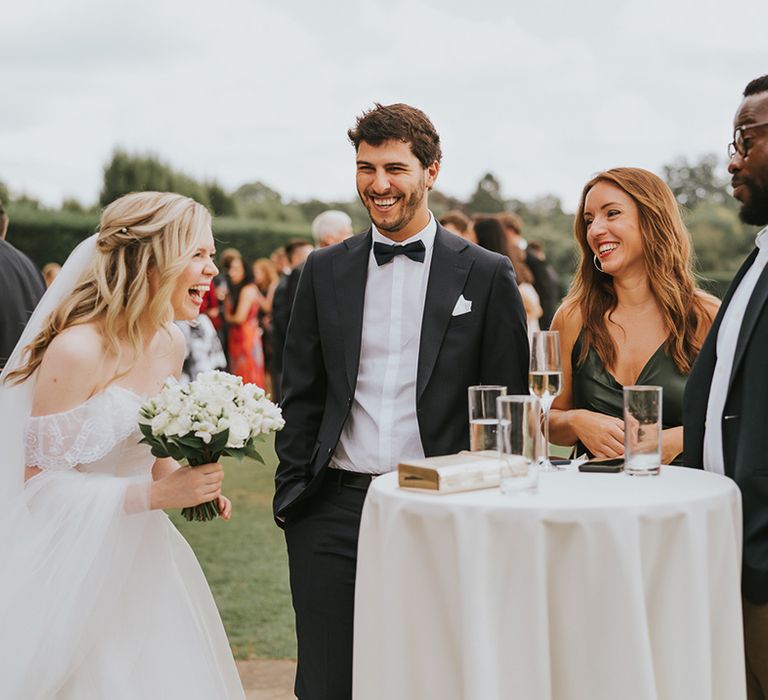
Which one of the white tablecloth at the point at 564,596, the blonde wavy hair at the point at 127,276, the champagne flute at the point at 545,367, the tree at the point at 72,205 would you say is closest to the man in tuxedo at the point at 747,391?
the white tablecloth at the point at 564,596

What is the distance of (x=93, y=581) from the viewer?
10.6 ft

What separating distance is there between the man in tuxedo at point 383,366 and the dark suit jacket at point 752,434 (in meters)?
0.91

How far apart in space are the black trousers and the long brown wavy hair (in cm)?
103

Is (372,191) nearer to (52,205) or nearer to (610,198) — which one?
(610,198)

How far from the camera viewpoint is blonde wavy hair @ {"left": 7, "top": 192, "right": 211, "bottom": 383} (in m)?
3.35

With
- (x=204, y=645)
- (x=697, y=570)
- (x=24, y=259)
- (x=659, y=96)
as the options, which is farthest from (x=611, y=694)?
(x=659, y=96)

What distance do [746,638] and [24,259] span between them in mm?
4169

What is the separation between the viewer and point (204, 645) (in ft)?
11.4

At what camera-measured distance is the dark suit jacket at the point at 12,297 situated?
5082mm

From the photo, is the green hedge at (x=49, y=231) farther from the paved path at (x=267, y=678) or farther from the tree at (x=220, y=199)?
the paved path at (x=267, y=678)

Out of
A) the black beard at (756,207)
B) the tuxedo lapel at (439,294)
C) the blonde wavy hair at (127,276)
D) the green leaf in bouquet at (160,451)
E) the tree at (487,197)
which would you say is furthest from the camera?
the tree at (487,197)

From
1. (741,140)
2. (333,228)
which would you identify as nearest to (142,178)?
(333,228)

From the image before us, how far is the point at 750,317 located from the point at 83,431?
2067 millimetres

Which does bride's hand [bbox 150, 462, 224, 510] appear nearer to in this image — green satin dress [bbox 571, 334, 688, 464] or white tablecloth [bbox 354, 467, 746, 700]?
white tablecloth [bbox 354, 467, 746, 700]
